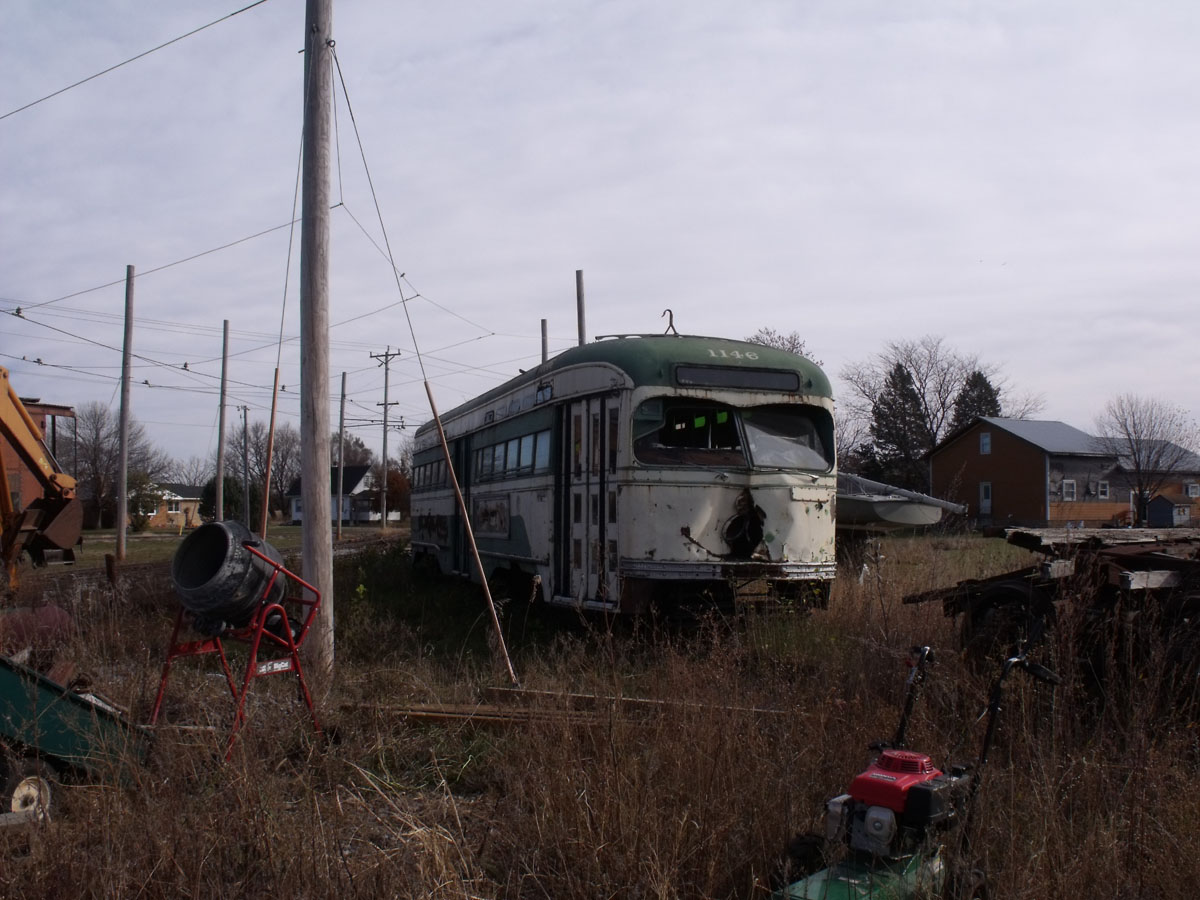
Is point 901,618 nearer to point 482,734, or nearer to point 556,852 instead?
point 482,734

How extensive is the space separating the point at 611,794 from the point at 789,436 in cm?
674

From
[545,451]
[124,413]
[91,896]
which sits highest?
[124,413]

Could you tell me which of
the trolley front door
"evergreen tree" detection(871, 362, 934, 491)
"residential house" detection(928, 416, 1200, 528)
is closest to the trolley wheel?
the trolley front door

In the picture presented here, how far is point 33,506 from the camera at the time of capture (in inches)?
566

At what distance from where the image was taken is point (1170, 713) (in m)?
5.95

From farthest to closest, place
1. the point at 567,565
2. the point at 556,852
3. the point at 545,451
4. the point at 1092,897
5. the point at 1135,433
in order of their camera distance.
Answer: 1. the point at 1135,433
2. the point at 545,451
3. the point at 567,565
4. the point at 556,852
5. the point at 1092,897

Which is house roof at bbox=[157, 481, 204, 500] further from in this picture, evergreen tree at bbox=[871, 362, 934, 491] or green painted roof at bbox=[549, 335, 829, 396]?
green painted roof at bbox=[549, 335, 829, 396]

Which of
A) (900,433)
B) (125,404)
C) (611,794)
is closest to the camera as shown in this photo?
(611,794)

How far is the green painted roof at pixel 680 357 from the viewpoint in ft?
33.6

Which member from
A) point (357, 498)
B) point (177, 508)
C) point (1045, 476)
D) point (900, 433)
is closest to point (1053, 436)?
point (1045, 476)

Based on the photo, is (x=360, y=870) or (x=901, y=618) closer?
(x=360, y=870)

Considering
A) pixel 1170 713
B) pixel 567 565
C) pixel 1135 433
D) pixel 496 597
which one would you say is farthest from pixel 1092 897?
pixel 1135 433

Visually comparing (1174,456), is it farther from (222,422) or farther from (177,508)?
(177,508)

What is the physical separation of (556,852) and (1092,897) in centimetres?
208
